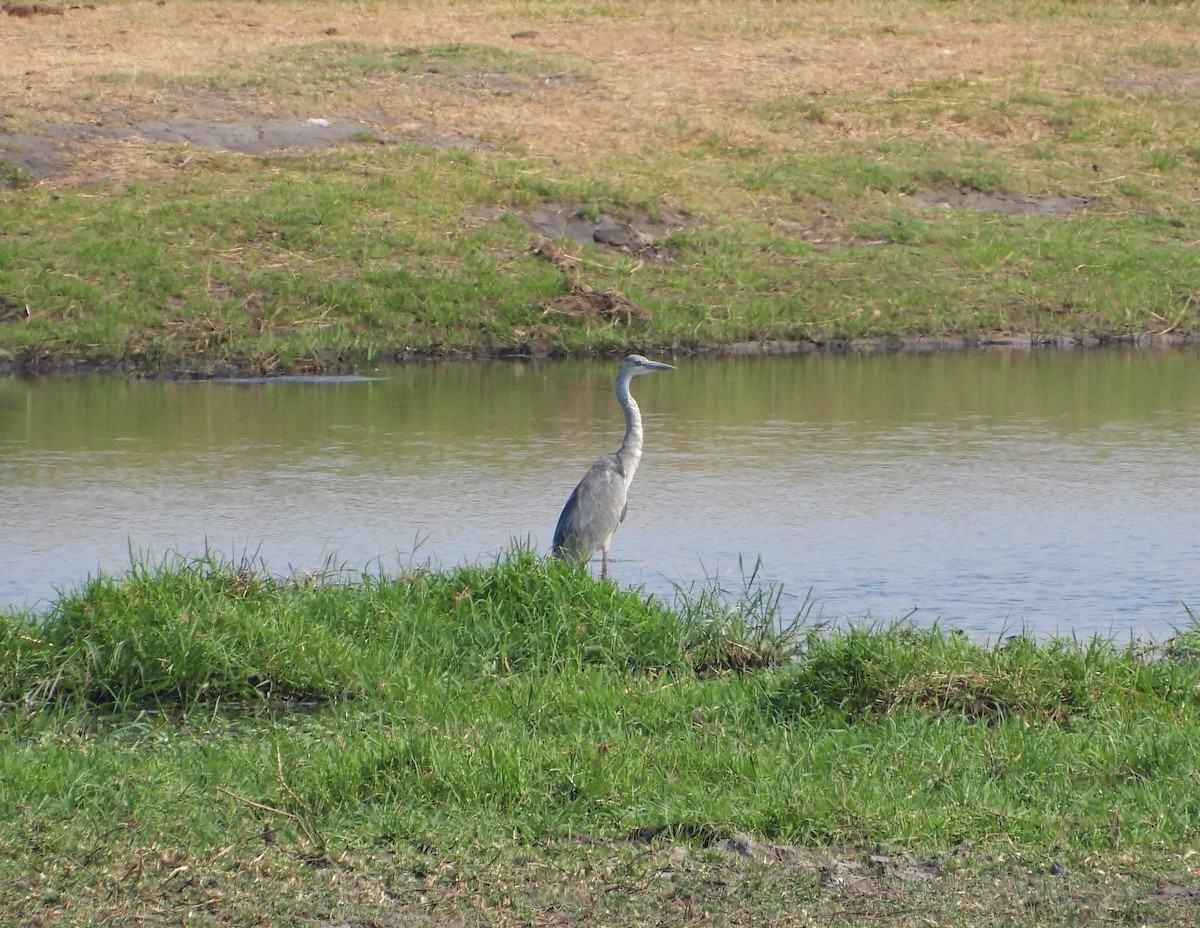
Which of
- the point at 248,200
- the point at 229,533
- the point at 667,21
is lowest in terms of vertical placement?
the point at 229,533

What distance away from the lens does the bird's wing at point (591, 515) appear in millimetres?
8453

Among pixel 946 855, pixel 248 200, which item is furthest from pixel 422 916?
pixel 248 200

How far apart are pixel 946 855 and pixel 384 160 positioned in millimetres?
15977

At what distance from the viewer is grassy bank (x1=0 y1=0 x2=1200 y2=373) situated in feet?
53.6

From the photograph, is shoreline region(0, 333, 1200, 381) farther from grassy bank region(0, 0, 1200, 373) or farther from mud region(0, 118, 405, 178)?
mud region(0, 118, 405, 178)

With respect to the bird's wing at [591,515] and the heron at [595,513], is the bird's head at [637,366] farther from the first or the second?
the bird's wing at [591,515]

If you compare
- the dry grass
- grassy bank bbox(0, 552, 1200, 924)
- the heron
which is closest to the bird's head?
the heron

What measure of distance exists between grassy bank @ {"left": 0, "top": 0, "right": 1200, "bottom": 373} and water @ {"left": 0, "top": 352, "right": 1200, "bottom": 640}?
106 cm

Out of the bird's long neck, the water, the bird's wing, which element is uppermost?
the bird's long neck

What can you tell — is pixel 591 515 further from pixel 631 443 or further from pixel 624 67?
pixel 624 67

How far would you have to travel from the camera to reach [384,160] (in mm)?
19609

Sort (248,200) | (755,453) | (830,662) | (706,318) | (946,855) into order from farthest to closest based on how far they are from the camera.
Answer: (248,200) < (706,318) < (755,453) < (830,662) < (946,855)

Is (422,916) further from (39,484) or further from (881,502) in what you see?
(39,484)

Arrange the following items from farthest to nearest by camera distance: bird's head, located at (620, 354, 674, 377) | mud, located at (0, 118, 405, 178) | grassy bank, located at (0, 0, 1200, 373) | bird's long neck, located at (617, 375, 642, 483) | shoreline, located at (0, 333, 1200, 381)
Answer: mud, located at (0, 118, 405, 178), grassy bank, located at (0, 0, 1200, 373), shoreline, located at (0, 333, 1200, 381), bird's head, located at (620, 354, 674, 377), bird's long neck, located at (617, 375, 642, 483)
